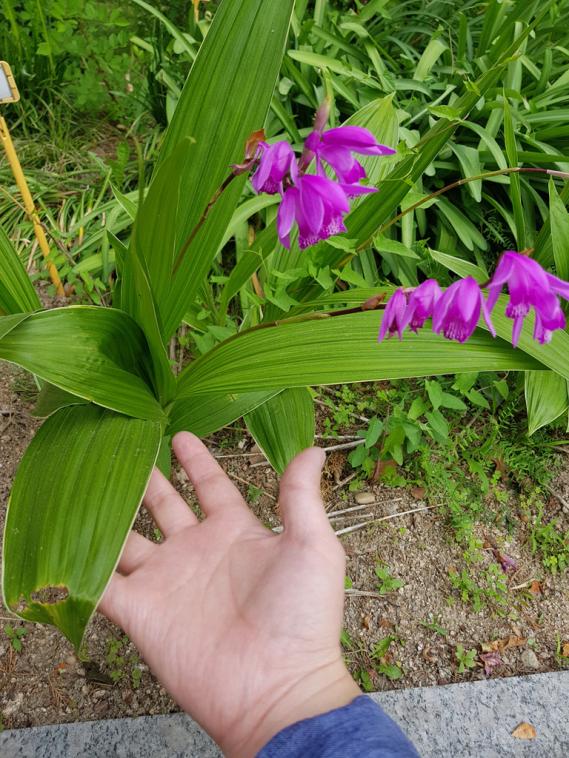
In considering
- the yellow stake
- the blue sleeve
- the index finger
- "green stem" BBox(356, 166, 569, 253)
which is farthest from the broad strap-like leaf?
the yellow stake

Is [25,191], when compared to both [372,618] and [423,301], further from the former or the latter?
[372,618]

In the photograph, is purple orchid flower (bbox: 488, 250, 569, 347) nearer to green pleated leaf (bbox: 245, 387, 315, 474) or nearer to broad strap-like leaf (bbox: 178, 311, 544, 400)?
broad strap-like leaf (bbox: 178, 311, 544, 400)

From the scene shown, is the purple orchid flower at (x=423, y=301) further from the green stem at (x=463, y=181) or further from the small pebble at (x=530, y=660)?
the small pebble at (x=530, y=660)

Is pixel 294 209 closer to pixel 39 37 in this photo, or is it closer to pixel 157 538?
pixel 157 538

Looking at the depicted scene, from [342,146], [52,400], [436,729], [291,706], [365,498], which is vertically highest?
[342,146]

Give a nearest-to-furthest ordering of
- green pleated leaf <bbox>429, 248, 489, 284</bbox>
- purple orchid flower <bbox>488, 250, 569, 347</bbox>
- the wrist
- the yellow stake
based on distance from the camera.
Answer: purple orchid flower <bbox>488, 250, 569, 347</bbox> < the wrist < the yellow stake < green pleated leaf <bbox>429, 248, 489, 284</bbox>

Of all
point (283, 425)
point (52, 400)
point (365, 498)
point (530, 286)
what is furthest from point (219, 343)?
point (365, 498)
